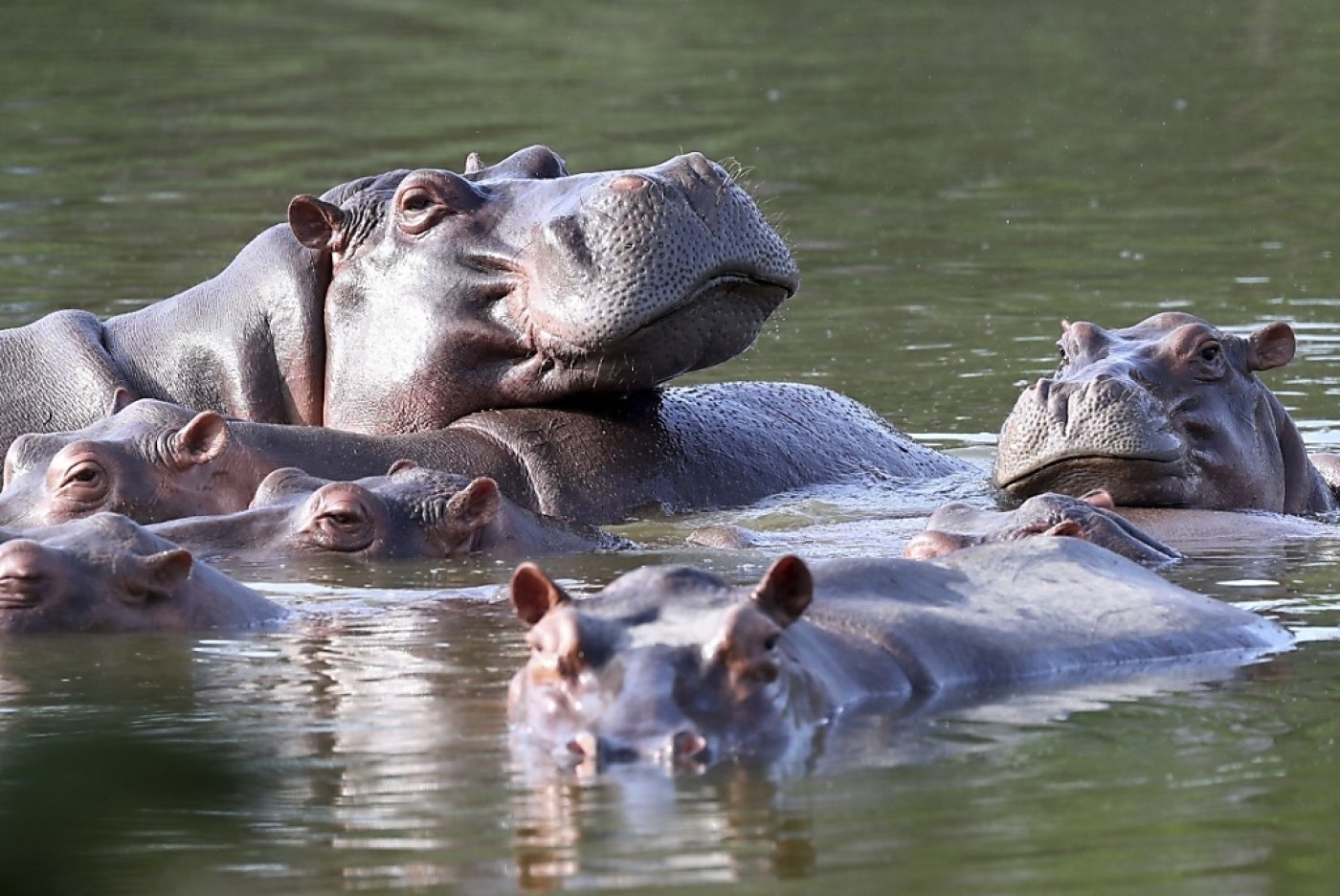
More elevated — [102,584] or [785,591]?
[785,591]

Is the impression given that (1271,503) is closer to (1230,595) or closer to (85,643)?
(1230,595)

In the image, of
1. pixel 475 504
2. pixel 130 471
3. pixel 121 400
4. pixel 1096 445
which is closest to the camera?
pixel 475 504

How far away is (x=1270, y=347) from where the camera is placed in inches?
330

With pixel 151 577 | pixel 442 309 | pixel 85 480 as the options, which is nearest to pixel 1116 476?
pixel 442 309

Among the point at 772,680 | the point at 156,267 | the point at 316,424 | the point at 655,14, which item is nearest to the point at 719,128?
the point at 156,267

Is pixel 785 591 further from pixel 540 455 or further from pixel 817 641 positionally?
pixel 540 455

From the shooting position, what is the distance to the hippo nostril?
7.57 meters

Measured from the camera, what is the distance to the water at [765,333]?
391 centimetres

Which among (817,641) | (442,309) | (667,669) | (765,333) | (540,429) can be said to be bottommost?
(765,333)

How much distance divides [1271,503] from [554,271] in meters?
2.47

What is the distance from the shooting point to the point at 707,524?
26.1ft

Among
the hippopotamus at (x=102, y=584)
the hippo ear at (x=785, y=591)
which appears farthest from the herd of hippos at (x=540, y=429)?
the hippo ear at (x=785, y=591)

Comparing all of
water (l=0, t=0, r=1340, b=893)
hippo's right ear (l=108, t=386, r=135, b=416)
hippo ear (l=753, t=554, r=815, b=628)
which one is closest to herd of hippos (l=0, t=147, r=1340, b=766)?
hippo's right ear (l=108, t=386, r=135, b=416)

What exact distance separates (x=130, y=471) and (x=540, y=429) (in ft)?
4.43
